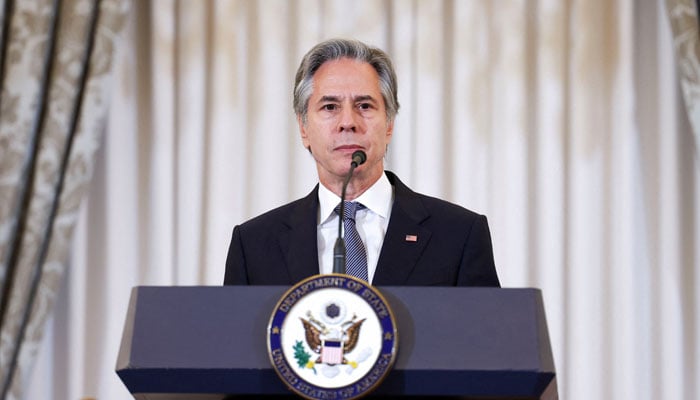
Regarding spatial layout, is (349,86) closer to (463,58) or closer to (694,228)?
(463,58)

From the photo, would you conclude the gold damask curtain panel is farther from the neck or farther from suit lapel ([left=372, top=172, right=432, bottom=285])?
suit lapel ([left=372, top=172, right=432, bottom=285])

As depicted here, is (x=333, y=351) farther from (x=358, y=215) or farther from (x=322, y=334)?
(x=358, y=215)

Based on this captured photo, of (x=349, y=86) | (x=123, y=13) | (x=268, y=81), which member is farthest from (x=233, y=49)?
(x=349, y=86)

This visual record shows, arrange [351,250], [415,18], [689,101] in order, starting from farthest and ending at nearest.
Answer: [415,18] → [689,101] → [351,250]

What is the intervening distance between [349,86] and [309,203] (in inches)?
11.5

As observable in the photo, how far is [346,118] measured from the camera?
7.57 ft

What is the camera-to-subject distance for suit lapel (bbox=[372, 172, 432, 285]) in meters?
2.11

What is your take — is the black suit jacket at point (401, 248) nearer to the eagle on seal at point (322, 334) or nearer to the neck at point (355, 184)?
the neck at point (355, 184)

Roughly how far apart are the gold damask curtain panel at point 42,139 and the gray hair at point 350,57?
1.38 meters

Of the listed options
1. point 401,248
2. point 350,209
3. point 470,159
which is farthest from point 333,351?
point 470,159

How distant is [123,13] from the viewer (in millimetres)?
3592

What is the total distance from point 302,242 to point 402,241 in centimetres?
23

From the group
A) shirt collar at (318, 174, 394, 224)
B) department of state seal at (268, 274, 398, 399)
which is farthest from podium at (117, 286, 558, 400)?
shirt collar at (318, 174, 394, 224)

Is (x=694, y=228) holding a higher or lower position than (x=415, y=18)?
lower
